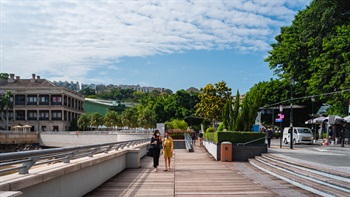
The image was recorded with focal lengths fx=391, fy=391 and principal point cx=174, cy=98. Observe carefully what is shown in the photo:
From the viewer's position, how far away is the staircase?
969cm

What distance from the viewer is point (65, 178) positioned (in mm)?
8164

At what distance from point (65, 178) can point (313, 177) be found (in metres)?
7.17

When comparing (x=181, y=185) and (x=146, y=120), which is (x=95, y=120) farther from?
(x=181, y=185)

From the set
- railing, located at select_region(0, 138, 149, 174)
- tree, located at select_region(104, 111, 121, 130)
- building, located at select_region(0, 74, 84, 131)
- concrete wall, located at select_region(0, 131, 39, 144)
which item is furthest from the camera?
tree, located at select_region(104, 111, 121, 130)

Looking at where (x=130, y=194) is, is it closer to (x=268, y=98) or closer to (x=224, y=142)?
(x=224, y=142)

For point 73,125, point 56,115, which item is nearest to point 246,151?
point 56,115

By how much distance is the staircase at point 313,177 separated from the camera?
31.8 feet

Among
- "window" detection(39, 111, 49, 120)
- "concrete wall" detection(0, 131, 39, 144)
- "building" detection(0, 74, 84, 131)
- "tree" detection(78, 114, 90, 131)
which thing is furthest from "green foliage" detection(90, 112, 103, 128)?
"concrete wall" detection(0, 131, 39, 144)

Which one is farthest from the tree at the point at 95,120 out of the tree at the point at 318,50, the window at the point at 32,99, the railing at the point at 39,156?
the railing at the point at 39,156

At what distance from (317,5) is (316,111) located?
1049 inches

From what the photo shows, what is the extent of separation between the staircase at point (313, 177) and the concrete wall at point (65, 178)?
577 cm

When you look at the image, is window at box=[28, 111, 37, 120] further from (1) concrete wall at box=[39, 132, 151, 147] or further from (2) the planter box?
(2) the planter box

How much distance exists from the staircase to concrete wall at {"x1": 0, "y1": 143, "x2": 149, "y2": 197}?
577 centimetres

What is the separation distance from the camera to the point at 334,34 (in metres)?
34.3
